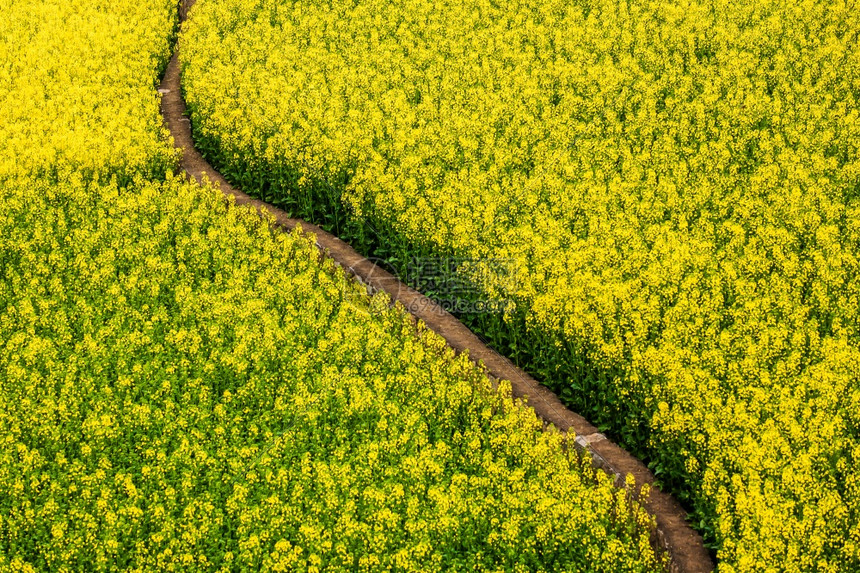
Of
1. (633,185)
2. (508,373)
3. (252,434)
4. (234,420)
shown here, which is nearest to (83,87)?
(234,420)

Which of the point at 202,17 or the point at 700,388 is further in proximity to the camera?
the point at 202,17

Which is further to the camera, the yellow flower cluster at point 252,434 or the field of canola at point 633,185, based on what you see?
the field of canola at point 633,185

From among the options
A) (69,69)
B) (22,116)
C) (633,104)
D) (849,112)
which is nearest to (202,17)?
(69,69)

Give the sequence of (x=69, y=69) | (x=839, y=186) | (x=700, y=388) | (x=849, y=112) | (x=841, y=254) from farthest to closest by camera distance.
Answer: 1. (x=69, y=69)
2. (x=849, y=112)
3. (x=839, y=186)
4. (x=841, y=254)
5. (x=700, y=388)

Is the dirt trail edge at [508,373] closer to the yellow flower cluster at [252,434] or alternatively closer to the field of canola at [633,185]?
the field of canola at [633,185]

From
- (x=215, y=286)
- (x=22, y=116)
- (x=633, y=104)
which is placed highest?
(x=633, y=104)

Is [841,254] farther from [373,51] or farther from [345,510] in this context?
[373,51]

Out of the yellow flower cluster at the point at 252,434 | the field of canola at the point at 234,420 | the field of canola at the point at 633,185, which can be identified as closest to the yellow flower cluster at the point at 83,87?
the field of canola at the point at 234,420
